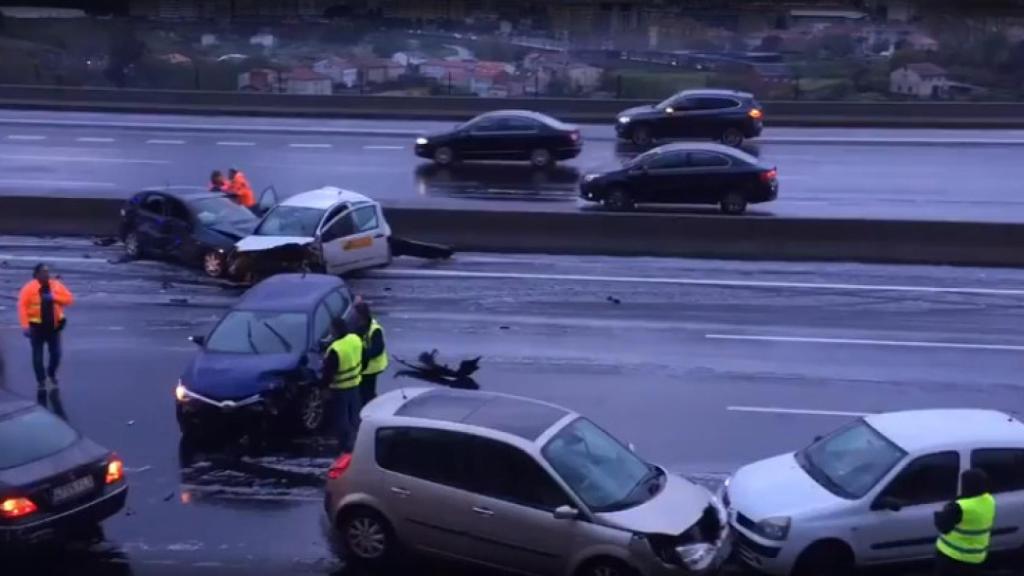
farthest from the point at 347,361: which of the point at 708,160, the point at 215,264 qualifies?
the point at 708,160

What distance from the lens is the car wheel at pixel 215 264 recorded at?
69.5 ft

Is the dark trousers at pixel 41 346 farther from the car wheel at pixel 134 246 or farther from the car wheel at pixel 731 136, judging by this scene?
the car wheel at pixel 731 136

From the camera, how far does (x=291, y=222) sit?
2117 cm

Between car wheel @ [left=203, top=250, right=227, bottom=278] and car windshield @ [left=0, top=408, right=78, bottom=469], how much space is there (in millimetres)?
10232

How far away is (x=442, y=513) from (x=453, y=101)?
3113 centimetres

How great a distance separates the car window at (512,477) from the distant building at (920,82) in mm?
33955

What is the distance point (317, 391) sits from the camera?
13.5 metres

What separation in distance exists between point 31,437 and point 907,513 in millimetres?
6520

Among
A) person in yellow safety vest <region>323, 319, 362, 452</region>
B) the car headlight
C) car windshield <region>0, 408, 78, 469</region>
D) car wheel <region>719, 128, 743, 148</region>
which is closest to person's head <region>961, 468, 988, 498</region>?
the car headlight

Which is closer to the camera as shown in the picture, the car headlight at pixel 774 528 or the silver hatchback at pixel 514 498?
the silver hatchback at pixel 514 498

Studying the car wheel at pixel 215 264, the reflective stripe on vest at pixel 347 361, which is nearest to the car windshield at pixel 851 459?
the reflective stripe on vest at pixel 347 361

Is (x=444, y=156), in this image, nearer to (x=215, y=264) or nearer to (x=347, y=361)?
(x=215, y=264)

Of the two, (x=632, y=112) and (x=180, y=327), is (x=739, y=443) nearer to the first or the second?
(x=180, y=327)

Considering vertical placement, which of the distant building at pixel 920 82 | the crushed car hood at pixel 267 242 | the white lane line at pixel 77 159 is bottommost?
the white lane line at pixel 77 159
